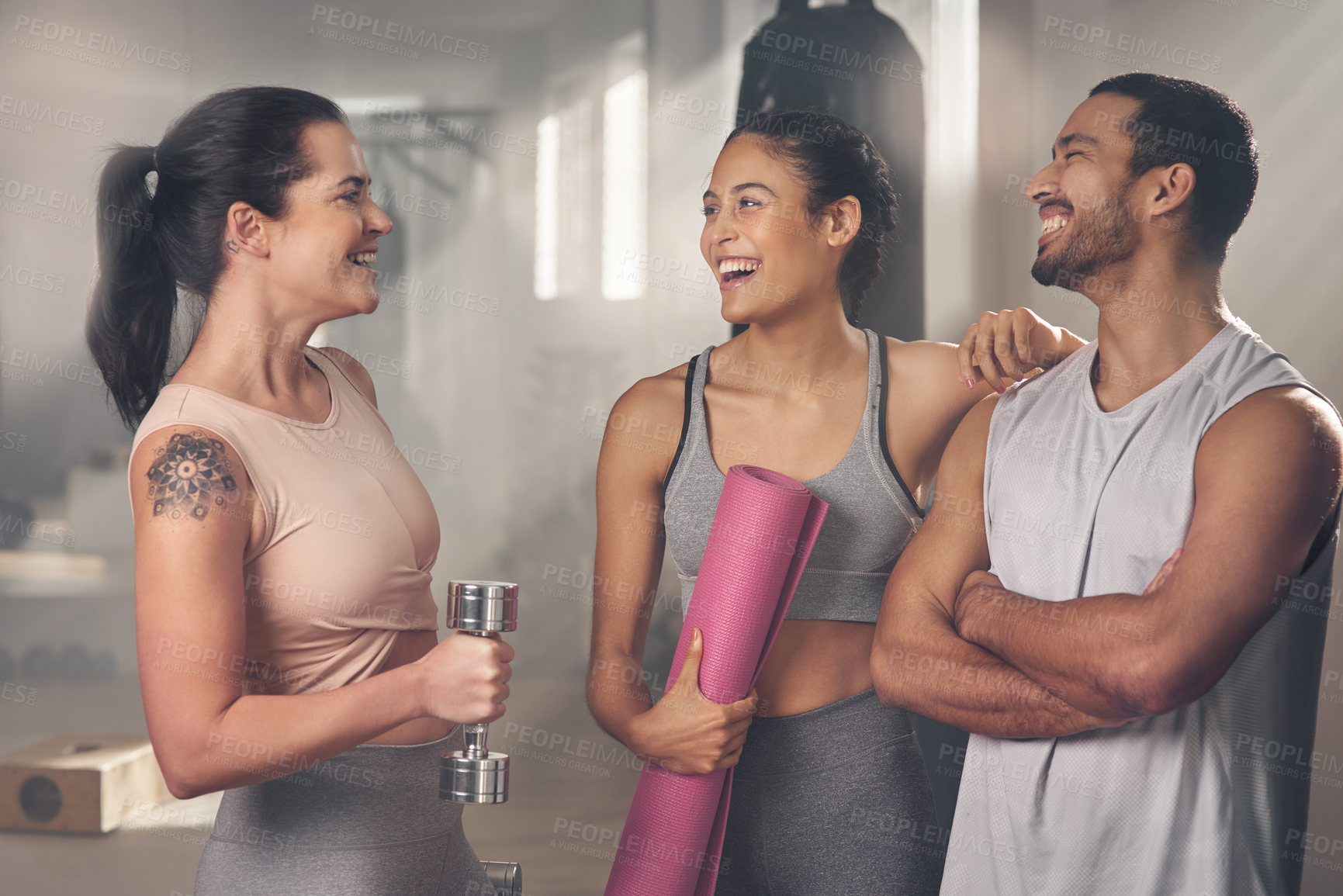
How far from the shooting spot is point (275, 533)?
1238 millimetres

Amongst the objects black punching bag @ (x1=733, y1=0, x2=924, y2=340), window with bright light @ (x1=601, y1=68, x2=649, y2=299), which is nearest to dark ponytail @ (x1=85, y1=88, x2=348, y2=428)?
black punching bag @ (x1=733, y1=0, x2=924, y2=340)

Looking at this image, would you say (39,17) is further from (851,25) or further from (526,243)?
(851,25)

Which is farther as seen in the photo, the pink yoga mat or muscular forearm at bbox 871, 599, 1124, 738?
the pink yoga mat

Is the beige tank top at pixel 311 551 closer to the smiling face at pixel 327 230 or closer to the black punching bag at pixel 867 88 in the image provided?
the smiling face at pixel 327 230

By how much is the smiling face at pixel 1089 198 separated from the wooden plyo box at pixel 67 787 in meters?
2.53

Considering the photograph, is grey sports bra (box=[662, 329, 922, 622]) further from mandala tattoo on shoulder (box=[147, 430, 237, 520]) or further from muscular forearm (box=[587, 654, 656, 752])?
mandala tattoo on shoulder (box=[147, 430, 237, 520])

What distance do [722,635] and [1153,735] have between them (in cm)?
54

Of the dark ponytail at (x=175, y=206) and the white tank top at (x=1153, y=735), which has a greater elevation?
the dark ponytail at (x=175, y=206)

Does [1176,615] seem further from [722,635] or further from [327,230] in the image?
[327,230]

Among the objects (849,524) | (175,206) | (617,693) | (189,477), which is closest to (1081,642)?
(849,524)

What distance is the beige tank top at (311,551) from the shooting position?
1232 mm

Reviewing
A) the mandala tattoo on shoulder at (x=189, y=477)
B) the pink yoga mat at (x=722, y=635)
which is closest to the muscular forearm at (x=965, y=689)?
the pink yoga mat at (x=722, y=635)

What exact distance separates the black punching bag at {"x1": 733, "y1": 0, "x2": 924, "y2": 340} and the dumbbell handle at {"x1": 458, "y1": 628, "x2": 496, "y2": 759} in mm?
1466

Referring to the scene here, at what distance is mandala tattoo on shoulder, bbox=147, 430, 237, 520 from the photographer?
44.4 inches
